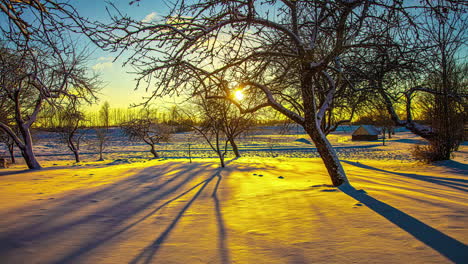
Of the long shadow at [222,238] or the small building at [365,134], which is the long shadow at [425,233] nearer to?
the long shadow at [222,238]

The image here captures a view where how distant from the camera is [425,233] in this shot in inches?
79.8

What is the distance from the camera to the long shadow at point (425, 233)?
1.68 metres

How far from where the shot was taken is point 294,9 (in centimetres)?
468

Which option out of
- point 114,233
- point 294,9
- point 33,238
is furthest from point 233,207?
point 294,9

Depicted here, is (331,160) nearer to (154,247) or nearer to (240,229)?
(240,229)

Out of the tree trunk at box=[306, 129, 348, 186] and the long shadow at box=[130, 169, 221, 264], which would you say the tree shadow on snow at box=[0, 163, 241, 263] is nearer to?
the long shadow at box=[130, 169, 221, 264]

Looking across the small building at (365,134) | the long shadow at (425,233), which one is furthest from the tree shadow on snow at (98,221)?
the small building at (365,134)

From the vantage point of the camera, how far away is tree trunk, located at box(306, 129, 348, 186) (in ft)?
15.5

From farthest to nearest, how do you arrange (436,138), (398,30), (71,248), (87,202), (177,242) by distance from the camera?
(436,138) < (398,30) < (87,202) < (177,242) < (71,248)

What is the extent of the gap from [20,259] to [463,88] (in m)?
18.5

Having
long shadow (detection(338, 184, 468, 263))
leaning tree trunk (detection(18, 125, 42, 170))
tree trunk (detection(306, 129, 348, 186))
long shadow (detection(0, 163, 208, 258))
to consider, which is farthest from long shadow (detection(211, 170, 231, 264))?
leaning tree trunk (detection(18, 125, 42, 170))

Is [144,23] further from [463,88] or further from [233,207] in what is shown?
[463,88]

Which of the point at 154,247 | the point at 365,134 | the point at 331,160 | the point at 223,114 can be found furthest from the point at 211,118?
the point at 365,134

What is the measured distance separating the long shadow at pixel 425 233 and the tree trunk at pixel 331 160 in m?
1.68
